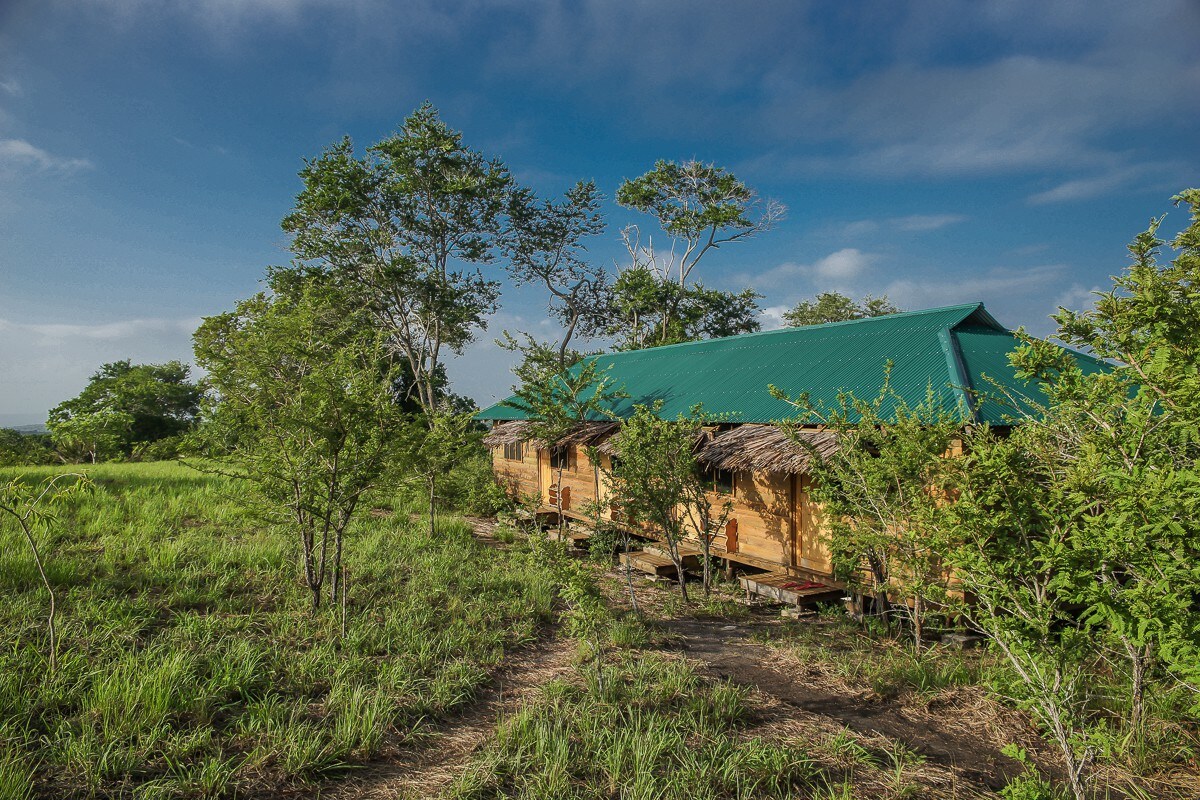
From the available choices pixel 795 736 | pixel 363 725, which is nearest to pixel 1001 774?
pixel 795 736

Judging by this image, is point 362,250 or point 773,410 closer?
point 773,410

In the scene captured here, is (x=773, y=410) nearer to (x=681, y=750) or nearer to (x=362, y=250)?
(x=681, y=750)

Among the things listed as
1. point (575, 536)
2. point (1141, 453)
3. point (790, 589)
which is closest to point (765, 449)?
point (790, 589)

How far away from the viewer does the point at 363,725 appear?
5254 millimetres

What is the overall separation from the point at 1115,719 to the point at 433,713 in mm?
6581

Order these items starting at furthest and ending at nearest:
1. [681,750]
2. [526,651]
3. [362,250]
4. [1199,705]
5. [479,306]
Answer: [479,306] < [362,250] < [526,651] < [681,750] < [1199,705]

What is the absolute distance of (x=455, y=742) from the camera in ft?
17.6

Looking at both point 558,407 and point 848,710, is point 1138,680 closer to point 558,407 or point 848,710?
point 848,710

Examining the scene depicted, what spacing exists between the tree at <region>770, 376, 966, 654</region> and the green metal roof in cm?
152

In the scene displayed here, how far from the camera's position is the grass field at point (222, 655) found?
15.5 ft

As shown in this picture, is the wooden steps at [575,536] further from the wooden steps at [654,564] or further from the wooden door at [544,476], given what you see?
the wooden steps at [654,564]

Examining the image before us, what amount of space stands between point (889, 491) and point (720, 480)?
4586 millimetres

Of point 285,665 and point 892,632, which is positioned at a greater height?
point 285,665

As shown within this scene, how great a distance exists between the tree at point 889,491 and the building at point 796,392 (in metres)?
0.74
